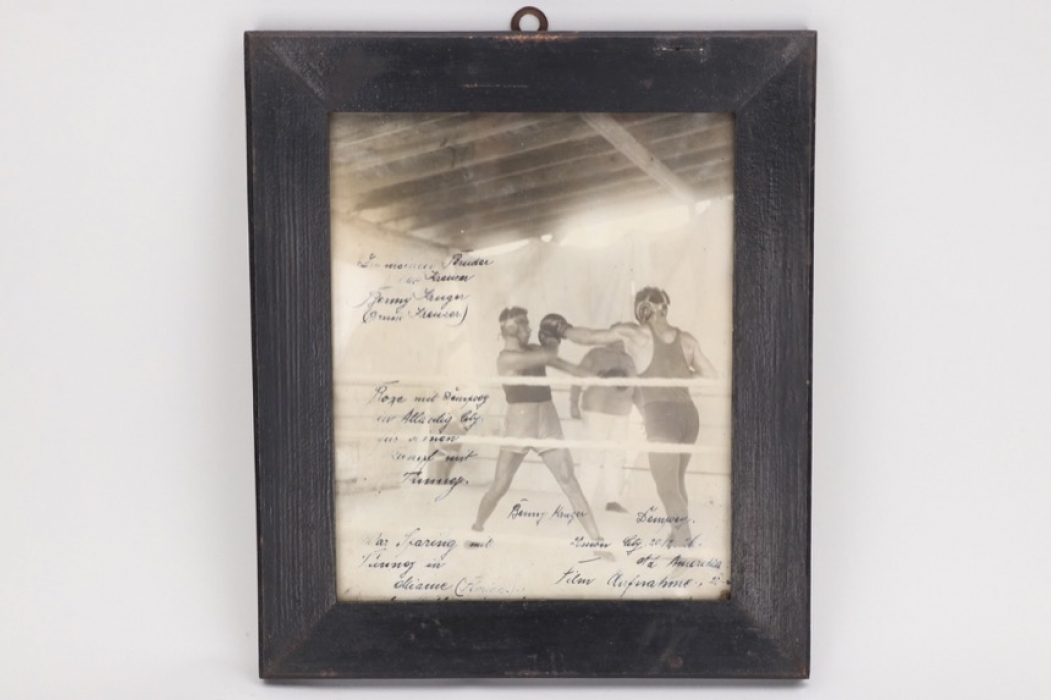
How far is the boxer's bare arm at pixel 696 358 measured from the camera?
2.10 feet

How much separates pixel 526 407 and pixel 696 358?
Result: 111mm

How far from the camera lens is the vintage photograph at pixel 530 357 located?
64cm

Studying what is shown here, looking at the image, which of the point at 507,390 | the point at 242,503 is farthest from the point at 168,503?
the point at 507,390

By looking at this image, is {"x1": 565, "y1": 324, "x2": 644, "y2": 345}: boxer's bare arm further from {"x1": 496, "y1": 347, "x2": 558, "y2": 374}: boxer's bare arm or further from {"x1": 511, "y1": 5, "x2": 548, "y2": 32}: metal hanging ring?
{"x1": 511, "y1": 5, "x2": 548, "y2": 32}: metal hanging ring

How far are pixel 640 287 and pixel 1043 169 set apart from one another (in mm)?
274

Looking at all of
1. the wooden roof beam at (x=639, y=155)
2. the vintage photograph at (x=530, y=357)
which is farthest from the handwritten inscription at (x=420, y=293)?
the wooden roof beam at (x=639, y=155)

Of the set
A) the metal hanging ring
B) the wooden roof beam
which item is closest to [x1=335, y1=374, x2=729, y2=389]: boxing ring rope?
the wooden roof beam

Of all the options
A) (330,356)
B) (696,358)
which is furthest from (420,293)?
(696,358)

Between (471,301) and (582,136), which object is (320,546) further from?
(582,136)

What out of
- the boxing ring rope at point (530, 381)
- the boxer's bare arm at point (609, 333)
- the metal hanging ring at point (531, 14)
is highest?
the metal hanging ring at point (531, 14)

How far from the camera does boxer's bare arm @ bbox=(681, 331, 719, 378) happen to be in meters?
0.64

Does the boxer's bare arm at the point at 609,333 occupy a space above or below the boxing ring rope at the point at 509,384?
above

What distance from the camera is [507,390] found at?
2.11ft

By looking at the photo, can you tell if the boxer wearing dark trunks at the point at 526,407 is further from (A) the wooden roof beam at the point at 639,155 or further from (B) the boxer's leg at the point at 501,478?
(A) the wooden roof beam at the point at 639,155
